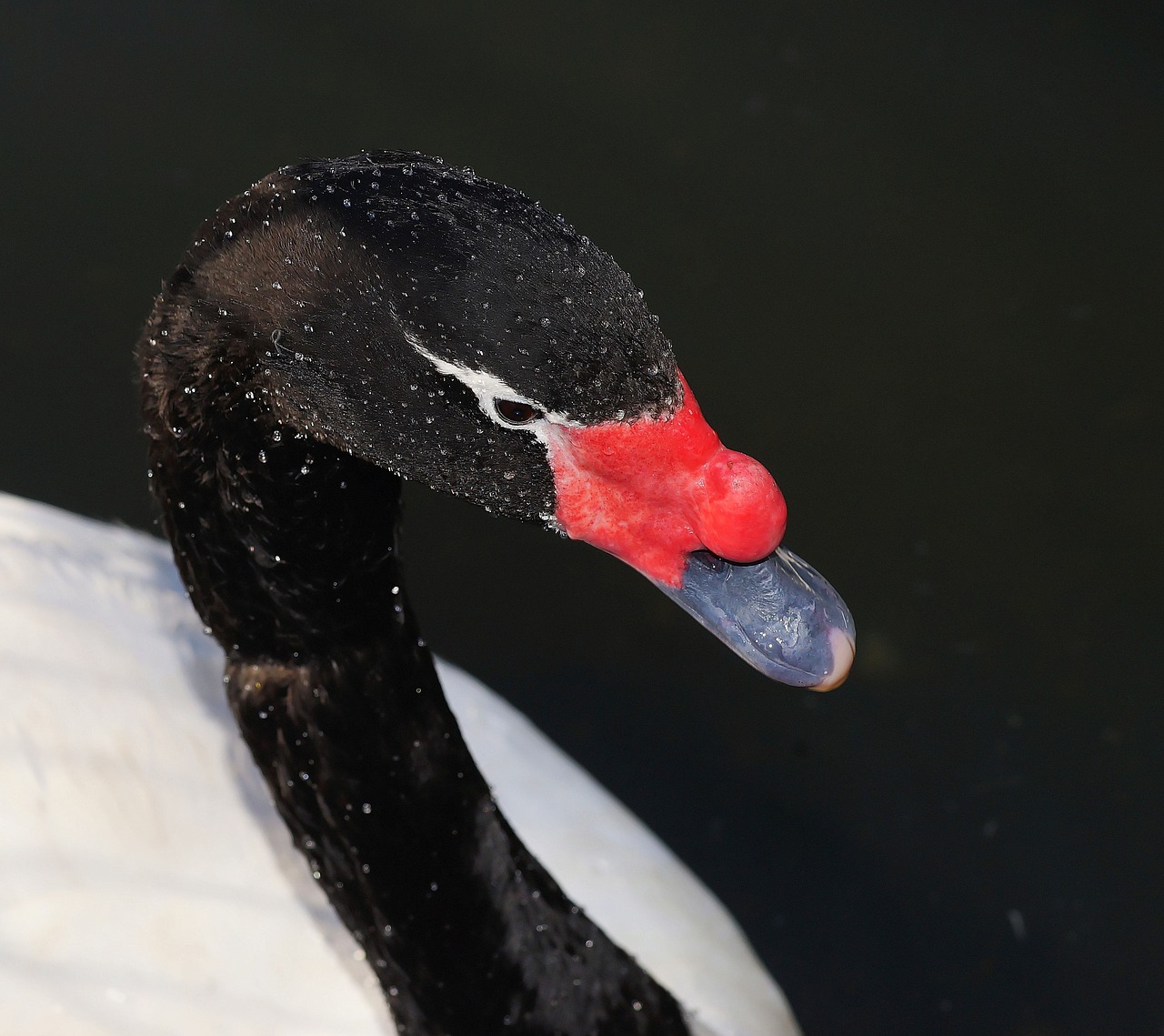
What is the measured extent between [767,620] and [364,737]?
27.8 inches

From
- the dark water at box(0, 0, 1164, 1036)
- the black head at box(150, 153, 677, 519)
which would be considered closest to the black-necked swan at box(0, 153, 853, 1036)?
the black head at box(150, 153, 677, 519)

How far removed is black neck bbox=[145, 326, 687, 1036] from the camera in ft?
6.05

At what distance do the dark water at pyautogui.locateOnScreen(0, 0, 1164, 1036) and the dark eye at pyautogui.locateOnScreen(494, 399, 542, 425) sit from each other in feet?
7.27

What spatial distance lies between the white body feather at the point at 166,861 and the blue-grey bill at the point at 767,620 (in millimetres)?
1101

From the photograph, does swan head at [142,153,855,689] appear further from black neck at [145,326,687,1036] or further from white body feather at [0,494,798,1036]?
white body feather at [0,494,798,1036]

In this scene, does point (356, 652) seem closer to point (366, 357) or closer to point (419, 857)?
point (419, 857)

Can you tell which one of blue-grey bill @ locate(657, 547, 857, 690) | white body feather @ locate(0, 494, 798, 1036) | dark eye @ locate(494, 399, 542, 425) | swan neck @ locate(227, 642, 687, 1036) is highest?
dark eye @ locate(494, 399, 542, 425)

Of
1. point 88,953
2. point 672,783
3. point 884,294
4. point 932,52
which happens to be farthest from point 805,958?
point 932,52

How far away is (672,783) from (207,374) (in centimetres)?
224

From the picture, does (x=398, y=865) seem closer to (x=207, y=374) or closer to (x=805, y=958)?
(x=207, y=374)

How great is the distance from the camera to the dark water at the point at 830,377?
355 centimetres

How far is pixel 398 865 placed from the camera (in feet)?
7.41

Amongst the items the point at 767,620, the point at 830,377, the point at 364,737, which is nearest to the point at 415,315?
the point at 767,620

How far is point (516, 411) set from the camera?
162 centimetres
